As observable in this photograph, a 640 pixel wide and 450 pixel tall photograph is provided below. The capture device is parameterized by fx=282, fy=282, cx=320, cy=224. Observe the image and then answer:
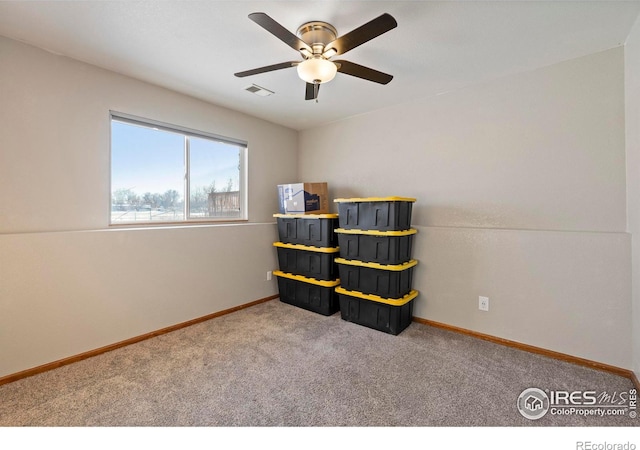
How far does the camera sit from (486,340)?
8.43ft

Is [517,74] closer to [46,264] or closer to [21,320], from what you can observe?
[46,264]

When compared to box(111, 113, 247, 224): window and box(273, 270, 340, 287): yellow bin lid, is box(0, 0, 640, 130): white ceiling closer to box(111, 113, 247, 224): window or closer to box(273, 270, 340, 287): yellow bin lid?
box(111, 113, 247, 224): window

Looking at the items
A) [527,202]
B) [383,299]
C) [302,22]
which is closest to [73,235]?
[302,22]

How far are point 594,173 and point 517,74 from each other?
1.04 meters

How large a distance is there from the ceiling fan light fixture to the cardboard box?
165cm

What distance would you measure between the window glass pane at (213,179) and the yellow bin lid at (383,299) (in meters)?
1.65

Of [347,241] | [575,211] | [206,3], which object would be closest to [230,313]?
[347,241]

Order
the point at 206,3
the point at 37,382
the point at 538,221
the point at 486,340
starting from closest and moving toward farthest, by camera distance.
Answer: the point at 206,3 < the point at 37,382 < the point at 538,221 < the point at 486,340

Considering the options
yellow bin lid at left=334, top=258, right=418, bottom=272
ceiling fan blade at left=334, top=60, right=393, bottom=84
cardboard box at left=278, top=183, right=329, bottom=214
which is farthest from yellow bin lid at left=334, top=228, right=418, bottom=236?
ceiling fan blade at left=334, top=60, right=393, bottom=84

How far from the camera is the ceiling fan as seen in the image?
59.1 inches

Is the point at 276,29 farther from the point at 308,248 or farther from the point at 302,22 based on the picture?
the point at 308,248

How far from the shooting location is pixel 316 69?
173 centimetres

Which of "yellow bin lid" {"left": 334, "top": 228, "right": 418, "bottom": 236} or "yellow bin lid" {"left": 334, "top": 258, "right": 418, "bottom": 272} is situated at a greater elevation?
"yellow bin lid" {"left": 334, "top": 228, "right": 418, "bottom": 236}

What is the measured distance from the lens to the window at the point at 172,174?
8.50 ft
